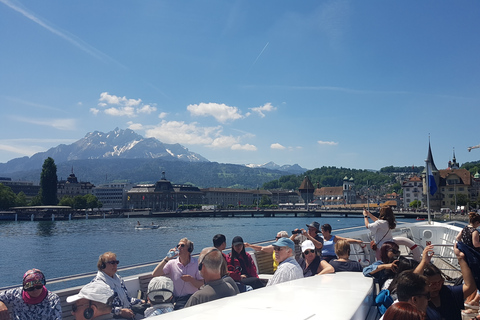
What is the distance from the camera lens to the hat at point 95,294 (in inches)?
151

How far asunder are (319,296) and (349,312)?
0.42 m

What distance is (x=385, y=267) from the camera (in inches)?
160

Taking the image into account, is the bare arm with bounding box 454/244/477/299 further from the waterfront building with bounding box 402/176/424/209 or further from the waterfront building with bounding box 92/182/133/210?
the waterfront building with bounding box 92/182/133/210

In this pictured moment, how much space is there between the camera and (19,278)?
25.2 m

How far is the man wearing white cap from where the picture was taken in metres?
3.81

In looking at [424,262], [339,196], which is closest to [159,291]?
[424,262]

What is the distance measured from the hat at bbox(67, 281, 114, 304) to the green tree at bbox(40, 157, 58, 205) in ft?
368

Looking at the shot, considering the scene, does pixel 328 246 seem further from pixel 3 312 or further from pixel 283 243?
pixel 3 312

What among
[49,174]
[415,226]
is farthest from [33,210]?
[415,226]

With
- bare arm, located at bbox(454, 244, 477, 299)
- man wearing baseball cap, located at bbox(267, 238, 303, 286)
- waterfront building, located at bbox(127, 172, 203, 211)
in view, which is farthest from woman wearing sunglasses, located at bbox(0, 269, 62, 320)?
waterfront building, located at bbox(127, 172, 203, 211)

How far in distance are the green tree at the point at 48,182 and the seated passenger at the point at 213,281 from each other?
113 m

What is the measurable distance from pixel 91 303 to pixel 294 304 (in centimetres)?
216

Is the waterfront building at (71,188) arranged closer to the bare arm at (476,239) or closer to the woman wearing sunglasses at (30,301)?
the woman wearing sunglasses at (30,301)

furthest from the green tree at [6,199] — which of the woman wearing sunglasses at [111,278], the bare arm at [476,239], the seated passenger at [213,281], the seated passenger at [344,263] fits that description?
the bare arm at [476,239]
